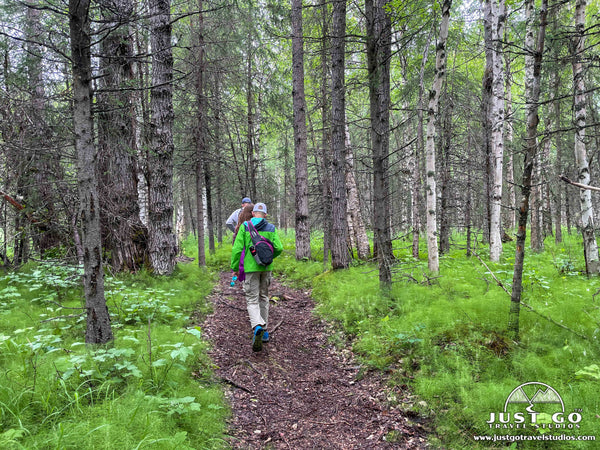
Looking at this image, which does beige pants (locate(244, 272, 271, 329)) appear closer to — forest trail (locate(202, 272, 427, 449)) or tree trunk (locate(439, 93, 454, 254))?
forest trail (locate(202, 272, 427, 449))

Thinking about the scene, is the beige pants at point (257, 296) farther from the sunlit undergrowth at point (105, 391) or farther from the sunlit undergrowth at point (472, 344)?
the sunlit undergrowth at point (472, 344)

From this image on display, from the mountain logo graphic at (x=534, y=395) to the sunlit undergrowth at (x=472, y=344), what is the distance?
60 mm

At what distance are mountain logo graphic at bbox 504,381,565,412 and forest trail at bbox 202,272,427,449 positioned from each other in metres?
1.00

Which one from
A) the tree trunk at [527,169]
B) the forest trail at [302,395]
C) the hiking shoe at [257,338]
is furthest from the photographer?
the hiking shoe at [257,338]

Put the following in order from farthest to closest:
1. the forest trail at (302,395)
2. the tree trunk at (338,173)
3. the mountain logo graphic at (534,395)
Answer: the tree trunk at (338,173), the forest trail at (302,395), the mountain logo graphic at (534,395)

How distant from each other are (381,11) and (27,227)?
8.74 metres

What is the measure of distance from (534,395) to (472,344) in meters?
1.05

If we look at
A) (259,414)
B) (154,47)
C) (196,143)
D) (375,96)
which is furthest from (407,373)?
(196,143)

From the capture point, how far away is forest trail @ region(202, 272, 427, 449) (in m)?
3.41

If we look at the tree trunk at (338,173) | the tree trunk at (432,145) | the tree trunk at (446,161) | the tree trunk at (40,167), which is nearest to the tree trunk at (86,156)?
the tree trunk at (40,167)

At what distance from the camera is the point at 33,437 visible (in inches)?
87.4

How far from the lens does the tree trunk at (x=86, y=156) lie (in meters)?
3.19

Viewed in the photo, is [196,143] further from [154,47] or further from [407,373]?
[407,373]

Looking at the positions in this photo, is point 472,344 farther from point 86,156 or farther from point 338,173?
point 338,173
